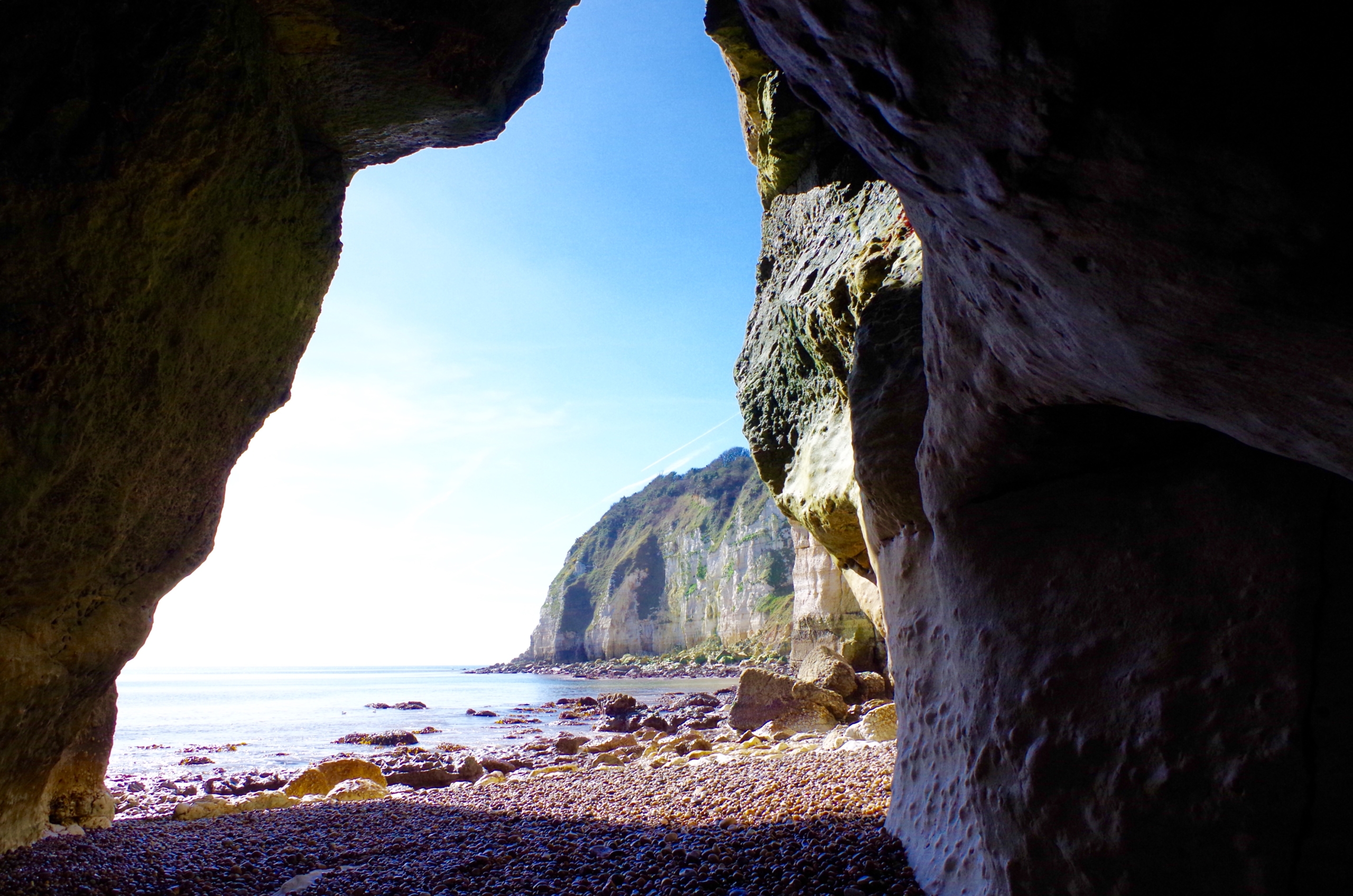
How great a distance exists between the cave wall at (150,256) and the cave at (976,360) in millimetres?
23

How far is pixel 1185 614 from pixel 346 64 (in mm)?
6115

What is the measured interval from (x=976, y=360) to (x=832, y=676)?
1471 cm

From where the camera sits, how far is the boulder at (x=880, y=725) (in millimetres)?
9922

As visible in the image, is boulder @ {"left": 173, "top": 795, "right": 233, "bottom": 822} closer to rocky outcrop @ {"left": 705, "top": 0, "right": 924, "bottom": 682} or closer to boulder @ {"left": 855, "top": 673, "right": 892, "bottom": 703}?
rocky outcrop @ {"left": 705, "top": 0, "right": 924, "bottom": 682}

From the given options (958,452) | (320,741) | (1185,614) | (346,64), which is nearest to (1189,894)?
(1185,614)

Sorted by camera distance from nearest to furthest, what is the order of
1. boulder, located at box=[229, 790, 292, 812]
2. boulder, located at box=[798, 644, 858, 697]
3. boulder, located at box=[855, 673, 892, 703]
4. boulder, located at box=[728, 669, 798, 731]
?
boulder, located at box=[229, 790, 292, 812], boulder, located at box=[728, 669, 798, 731], boulder, located at box=[798, 644, 858, 697], boulder, located at box=[855, 673, 892, 703]

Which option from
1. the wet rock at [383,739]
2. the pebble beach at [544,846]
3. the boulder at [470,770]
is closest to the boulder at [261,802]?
the pebble beach at [544,846]

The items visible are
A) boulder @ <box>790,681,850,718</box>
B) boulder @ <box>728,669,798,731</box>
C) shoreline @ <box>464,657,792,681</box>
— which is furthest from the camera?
shoreline @ <box>464,657,792,681</box>

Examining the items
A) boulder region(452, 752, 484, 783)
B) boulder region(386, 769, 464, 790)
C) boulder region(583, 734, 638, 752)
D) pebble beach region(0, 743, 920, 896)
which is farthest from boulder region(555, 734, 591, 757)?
pebble beach region(0, 743, 920, 896)

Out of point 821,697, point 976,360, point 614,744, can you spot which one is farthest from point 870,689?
point 976,360

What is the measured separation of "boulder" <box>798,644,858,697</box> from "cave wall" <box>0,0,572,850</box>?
42.2 feet

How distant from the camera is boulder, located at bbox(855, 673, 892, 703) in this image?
16344 millimetres

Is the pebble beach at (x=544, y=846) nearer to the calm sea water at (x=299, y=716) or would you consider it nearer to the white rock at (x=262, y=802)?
the white rock at (x=262, y=802)

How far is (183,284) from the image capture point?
15.6 feet
